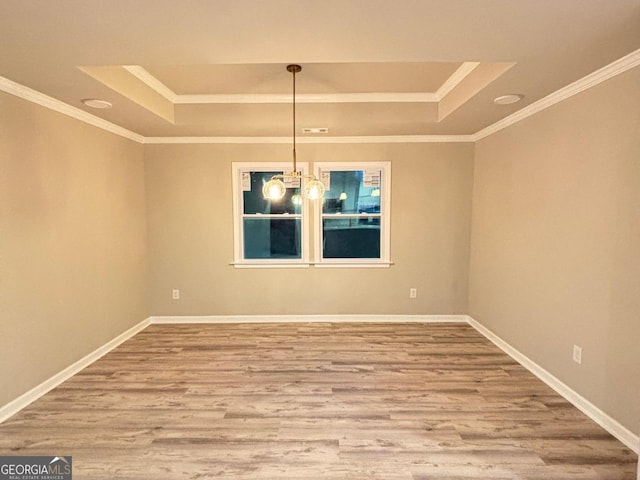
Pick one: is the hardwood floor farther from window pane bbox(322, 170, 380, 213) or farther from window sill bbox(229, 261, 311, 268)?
window pane bbox(322, 170, 380, 213)

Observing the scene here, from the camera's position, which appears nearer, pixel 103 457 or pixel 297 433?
pixel 103 457

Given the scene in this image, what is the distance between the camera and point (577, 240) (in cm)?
263

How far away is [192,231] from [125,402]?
7.46ft

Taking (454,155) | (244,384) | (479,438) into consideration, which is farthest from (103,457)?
(454,155)

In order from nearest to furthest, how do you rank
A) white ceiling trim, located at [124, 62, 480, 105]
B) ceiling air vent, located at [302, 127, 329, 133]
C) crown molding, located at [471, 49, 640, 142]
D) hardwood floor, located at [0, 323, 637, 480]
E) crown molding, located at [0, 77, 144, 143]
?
hardwood floor, located at [0, 323, 637, 480] → crown molding, located at [471, 49, 640, 142] → crown molding, located at [0, 77, 144, 143] → white ceiling trim, located at [124, 62, 480, 105] → ceiling air vent, located at [302, 127, 329, 133]

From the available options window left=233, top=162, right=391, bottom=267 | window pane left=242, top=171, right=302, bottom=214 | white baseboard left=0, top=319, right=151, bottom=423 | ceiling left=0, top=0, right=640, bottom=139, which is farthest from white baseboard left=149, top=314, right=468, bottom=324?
ceiling left=0, top=0, right=640, bottom=139

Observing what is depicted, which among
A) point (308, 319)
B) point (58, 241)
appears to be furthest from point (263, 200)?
point (58, 241)

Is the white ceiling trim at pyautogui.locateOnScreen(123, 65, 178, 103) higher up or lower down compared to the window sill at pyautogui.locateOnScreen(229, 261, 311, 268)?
higher up

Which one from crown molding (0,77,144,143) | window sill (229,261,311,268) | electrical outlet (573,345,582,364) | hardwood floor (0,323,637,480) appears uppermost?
crown molding (0,77,144,143)

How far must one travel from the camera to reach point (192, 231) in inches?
176

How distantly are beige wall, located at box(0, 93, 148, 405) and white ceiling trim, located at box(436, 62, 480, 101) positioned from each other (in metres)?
3.47

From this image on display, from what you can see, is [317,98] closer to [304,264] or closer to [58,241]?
[304,264]

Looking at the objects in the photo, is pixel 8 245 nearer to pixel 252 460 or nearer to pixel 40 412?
pixel 40 412

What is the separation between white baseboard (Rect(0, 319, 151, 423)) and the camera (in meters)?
2.51
